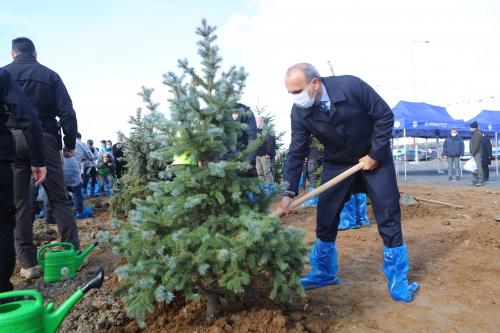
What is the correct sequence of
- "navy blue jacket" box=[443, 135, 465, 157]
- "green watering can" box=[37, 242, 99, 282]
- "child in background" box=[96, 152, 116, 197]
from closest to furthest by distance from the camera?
1. "green watering can" box=[37, 242, 99, 282]
2. "child in background" box=[96, 152, 116, 197]
3. "navy blue jacket" box=[443, 135, 465, 157]

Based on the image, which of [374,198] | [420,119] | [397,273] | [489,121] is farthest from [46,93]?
[489,121]

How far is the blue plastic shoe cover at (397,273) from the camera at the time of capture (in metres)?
3.08

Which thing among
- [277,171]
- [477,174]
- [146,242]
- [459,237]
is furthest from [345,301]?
[477,174]

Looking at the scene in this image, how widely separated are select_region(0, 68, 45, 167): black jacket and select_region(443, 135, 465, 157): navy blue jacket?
15.5 m

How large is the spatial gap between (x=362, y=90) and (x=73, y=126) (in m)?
2.93

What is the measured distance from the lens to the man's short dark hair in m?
3.91

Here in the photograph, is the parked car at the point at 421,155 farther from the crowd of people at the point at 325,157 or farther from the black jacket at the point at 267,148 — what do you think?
the crowd of people at the point at 325,157

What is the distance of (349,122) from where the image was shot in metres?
3.12

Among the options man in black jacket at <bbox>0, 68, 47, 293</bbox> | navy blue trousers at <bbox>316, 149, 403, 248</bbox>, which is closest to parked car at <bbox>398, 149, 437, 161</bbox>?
navy blue trousers at <bbox>316, 149, 403, 248</bbox>

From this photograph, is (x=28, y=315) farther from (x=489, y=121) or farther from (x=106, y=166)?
(x=489, y=121)

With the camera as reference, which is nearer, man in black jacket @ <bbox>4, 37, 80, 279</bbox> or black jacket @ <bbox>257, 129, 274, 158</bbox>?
man in black jacket @ <bbox>4, 37, 80, 279</bbox>

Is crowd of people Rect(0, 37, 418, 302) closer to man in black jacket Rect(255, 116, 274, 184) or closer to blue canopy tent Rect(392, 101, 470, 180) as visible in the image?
man in black jacket Rect(255, 116, 274, 184)

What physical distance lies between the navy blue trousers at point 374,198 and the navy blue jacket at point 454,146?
44.8ft

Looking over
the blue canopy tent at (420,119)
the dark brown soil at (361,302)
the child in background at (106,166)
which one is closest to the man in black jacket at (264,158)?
the dark brown soil at (361,302)
